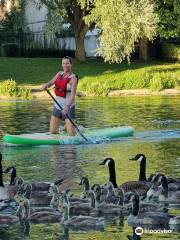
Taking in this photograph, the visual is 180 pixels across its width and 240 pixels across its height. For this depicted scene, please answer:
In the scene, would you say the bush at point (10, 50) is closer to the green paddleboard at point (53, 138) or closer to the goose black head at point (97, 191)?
the green paddleboard at point (53, 138)

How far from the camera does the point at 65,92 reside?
78.8ft

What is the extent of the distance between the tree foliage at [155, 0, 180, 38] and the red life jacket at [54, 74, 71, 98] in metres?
41.7

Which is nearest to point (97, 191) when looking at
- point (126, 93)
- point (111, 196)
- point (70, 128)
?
point (111, 196)

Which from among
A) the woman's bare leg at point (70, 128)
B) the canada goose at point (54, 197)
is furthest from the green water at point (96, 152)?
the canada goose at point (54, 197)

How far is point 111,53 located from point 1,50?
69.6 ft

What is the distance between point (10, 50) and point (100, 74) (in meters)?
17.8

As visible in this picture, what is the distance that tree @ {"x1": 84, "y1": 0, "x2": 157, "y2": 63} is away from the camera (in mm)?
53031

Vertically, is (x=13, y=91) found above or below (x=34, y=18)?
below

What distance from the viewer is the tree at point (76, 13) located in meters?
63.1

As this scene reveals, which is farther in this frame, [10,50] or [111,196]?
[10,50]

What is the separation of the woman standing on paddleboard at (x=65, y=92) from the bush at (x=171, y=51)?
4582 cm

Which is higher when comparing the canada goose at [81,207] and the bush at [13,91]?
the canada goose at [81,207]

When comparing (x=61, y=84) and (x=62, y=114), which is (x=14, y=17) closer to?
(x=62, y=114)

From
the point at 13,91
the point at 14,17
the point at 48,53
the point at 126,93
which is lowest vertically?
the point at 126,93
